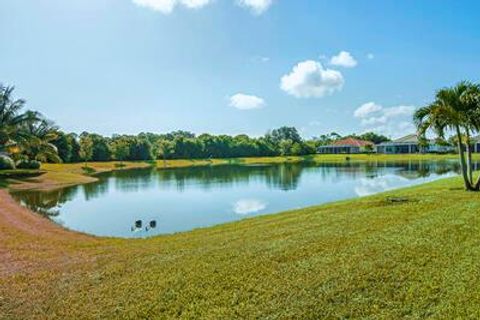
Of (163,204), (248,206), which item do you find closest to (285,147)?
(163,204)

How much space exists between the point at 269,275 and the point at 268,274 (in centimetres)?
6

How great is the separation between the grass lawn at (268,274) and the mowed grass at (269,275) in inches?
0.7

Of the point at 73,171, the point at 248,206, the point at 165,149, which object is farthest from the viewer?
the point at 165,149

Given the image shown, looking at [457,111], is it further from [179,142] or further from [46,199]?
[179,142]

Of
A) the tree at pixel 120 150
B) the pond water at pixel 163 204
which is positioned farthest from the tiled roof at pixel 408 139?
the pond water at pixel 163 204

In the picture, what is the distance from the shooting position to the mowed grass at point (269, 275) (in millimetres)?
5156

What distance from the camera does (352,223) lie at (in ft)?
32.5

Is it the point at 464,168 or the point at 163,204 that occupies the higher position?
the point at 464,168

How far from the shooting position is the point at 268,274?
633cm

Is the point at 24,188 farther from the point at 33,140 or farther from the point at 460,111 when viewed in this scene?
the point at 460,111

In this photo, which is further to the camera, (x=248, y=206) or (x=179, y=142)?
(x=179, y=142)

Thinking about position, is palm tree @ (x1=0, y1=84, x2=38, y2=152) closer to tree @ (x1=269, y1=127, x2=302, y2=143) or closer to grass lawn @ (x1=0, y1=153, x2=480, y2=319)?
grass lawn @ (x1=0, y1=153, x2=480, y2=319)

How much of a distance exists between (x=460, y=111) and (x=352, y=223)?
27.8 ft

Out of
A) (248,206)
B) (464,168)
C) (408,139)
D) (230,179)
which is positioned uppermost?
(408,139)
